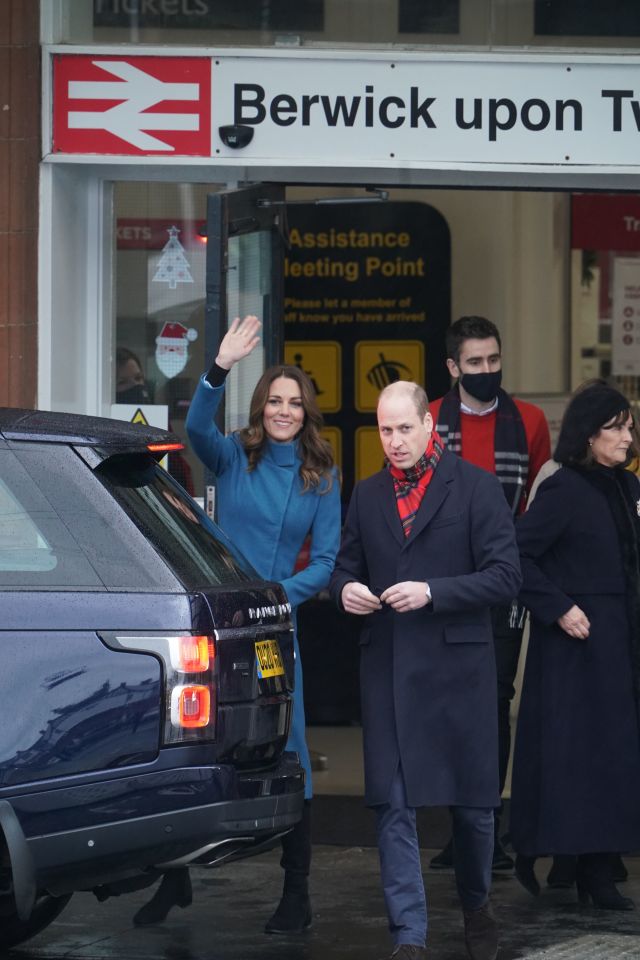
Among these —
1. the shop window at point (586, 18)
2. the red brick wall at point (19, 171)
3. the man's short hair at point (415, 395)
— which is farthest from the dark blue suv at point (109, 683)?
the shop window at point (586, 18)

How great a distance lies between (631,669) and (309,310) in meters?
5.21

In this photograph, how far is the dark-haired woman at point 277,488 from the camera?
630 centimetres

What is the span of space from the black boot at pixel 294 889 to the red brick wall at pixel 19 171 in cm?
269

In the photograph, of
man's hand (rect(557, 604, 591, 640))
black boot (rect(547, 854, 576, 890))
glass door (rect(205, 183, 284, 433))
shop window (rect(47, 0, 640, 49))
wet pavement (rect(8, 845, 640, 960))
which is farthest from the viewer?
shop window (rect(47, 0, 640, 49))

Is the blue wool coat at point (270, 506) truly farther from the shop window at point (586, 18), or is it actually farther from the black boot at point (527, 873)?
the shop window at point (586, 18)

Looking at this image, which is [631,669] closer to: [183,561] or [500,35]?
[183,561]

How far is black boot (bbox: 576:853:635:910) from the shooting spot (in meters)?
6.60

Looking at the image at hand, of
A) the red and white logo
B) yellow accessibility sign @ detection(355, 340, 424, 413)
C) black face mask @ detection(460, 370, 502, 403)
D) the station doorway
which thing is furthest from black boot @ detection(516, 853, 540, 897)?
yellow accessibility sign @ detection(355, 340, 424, 413)

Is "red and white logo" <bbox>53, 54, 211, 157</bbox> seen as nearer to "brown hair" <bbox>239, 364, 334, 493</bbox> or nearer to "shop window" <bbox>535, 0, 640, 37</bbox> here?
"shop window" <bbox>535, 0, 640, 37</bbox>

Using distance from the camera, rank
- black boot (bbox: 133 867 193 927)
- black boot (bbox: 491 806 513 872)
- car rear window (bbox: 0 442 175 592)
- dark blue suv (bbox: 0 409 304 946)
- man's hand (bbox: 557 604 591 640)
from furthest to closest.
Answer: black boot (bbox: 491 806 513 872)
man's hand (bbox: 557 604 591 640)
black boot (bbox: 133 867 193 927)
car rear window (bbox: 0 442 175 592)
dark blue suv (bbox: 0 409 304 946)

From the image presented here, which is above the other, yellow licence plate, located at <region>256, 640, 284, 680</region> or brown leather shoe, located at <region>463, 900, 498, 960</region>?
yellow licence plate, located at <region>256, 640, 284, 680</region>

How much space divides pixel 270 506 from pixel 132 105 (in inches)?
102

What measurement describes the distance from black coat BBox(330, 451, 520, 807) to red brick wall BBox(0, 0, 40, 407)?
2.75 metres

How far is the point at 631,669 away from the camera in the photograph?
21.7 feet
